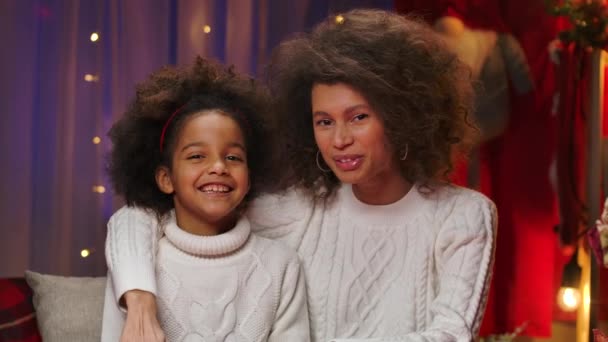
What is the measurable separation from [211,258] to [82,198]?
1.11 m

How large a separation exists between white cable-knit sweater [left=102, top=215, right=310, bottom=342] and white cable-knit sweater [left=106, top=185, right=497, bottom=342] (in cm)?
7

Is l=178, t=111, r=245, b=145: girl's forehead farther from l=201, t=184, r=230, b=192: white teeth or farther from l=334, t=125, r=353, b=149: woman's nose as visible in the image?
l=334, t=125, r=353, b=149: woman's nose

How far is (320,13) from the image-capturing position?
3465 millimetres

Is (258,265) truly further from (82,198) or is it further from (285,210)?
(82,198)

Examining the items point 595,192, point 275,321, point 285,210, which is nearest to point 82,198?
point 285,210

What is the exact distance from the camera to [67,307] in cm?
242

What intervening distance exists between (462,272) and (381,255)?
224mm

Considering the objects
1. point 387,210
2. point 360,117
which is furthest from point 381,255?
point 360,117

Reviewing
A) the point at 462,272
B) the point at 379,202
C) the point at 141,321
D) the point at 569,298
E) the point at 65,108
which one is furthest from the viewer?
the point at 569,298

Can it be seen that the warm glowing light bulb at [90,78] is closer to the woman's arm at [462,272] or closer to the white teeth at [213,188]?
the white teeth at [213,188]

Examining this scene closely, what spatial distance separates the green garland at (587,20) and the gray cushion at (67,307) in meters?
2.09

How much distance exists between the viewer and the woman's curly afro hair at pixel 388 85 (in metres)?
2.01

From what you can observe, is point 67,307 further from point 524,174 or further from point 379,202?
point 524,174

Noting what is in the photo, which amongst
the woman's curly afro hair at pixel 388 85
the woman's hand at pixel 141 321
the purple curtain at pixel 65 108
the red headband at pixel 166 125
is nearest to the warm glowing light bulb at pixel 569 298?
the woman's curly afro hair at pixel 388 85
